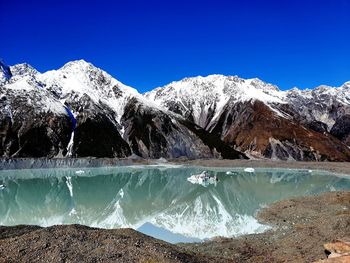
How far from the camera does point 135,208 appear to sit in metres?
55.4

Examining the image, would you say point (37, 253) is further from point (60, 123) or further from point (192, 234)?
point (60, 123)

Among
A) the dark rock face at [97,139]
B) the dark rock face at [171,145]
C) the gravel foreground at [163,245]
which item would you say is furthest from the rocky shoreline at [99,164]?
the gravel foreground at [163,245]

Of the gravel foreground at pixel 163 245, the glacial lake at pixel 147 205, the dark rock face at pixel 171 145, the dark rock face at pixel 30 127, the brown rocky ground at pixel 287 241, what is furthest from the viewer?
the dark rock face at pixel 171 145

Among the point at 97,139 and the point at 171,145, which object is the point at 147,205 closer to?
the point at 97,139

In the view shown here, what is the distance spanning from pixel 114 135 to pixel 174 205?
13492 cm

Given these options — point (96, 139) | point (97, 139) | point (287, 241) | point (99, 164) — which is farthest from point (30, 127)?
point (287, 241)

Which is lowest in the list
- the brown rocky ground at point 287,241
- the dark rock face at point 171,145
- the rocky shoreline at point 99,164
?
the brown rocky ground at point 287,241

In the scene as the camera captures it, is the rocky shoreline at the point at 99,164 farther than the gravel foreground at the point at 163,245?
Yes

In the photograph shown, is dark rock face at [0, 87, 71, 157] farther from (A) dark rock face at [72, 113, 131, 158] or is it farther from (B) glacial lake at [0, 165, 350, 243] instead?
(B) glacial lake at [0, 165, 350, 243]

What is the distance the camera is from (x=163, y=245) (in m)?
26.1

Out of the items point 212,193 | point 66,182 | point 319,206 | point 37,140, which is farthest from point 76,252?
point 37,140

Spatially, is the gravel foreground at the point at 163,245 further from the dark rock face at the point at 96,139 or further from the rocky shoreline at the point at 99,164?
the dark rock face at the point at 96,139

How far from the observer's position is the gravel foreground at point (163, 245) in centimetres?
2197

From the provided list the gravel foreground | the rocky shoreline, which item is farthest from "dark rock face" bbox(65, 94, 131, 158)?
the gravel foreground
